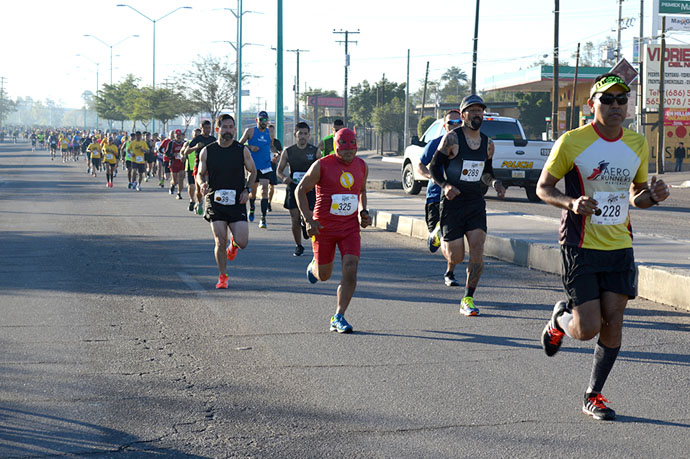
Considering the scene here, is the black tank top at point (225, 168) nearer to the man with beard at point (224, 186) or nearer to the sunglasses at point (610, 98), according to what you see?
the man with beard at point (224, 186)

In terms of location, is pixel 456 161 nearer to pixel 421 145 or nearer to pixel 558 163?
pixel 558 163

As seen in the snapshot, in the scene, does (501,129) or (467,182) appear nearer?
(467,182)

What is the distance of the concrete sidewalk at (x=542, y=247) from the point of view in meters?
9.41

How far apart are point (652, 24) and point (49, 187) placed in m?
31.4

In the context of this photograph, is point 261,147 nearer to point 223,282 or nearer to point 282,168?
point 282,168

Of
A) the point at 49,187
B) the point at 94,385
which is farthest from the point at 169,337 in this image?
the point at 49,187

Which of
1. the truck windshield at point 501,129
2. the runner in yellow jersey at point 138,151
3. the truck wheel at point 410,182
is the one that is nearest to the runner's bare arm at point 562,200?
the truck windshield at point 501,129

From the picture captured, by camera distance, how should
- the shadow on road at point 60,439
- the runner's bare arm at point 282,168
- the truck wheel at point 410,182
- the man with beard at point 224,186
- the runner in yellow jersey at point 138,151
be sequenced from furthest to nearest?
1. the runner in yellow jersey at point 138,151
2. the truck wheel at point 410,182
3. the runner's bare arm at point 282,168
4. the man with beard at point 224,186
5. the shadow on road at point 60,439

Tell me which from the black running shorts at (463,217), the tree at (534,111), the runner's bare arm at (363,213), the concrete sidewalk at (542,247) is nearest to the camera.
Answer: the runner's bare arm at (363,213)

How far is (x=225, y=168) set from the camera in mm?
10125

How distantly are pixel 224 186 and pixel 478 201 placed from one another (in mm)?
2794

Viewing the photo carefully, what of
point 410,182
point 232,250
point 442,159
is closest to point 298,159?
point 232,250

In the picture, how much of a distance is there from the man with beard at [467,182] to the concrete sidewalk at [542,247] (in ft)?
6.49

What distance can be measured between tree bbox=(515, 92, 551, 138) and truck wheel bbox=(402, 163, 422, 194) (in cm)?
5131
